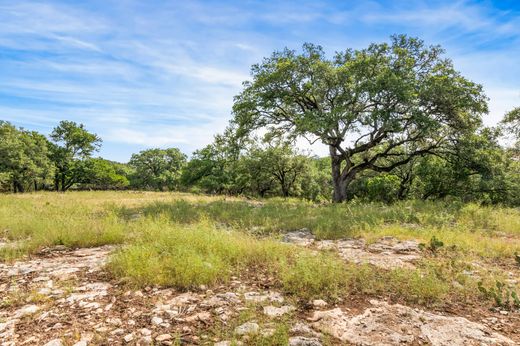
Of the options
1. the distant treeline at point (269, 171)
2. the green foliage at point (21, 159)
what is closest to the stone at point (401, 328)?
the distant treeline at point (269, 171)

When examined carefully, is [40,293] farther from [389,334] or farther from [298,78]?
[298,78]

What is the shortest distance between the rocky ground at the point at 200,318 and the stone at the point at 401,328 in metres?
0.01

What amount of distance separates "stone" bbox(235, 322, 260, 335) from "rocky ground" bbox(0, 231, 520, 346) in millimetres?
12

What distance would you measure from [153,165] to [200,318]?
2342 inches

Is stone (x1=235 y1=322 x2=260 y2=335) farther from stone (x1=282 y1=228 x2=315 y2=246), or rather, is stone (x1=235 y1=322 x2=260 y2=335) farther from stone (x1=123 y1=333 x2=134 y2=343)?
stone (x1=282 y1=228 x2=315 y2=246)

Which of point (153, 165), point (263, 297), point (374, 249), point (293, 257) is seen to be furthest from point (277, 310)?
point (153, 165)

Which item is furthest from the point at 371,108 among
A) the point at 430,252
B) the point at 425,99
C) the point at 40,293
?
the point at 40,293

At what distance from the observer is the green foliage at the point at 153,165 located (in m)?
58.2

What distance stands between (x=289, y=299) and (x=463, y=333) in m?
2.07

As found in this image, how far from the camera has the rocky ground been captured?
322cm

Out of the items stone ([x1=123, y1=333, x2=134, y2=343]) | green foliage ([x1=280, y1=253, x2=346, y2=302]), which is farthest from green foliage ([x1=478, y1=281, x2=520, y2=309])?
stone ([x1=123, y1=333, x2=134, y2=343])

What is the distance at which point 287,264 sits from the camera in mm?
5258

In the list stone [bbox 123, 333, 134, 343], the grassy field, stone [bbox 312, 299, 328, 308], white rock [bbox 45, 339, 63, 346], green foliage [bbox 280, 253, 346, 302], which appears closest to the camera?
white rock [bbox 45, 339, 63, 346]

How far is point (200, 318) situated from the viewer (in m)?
3.66
